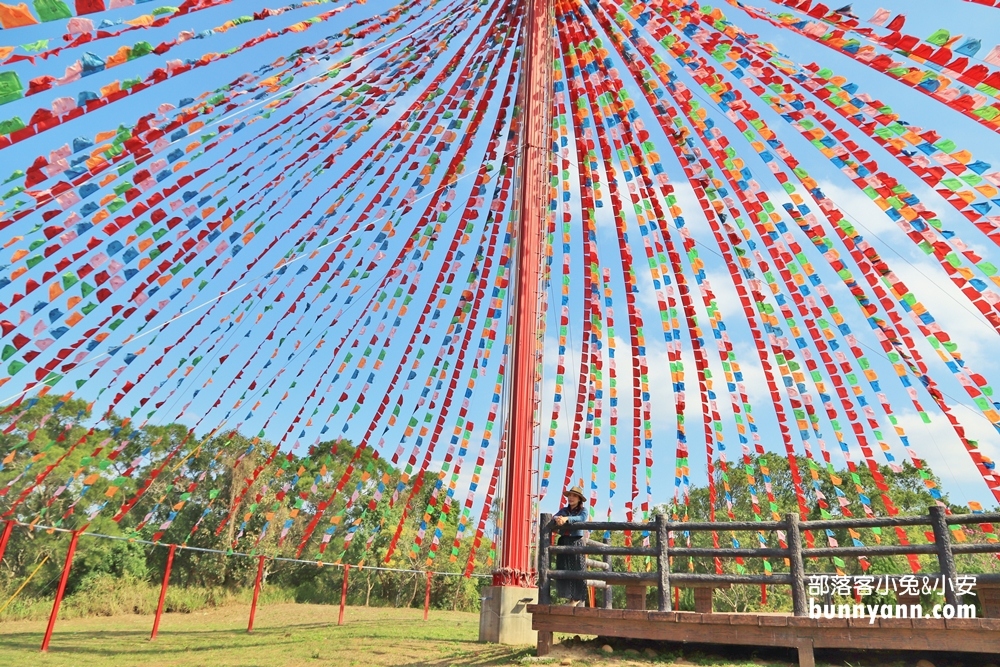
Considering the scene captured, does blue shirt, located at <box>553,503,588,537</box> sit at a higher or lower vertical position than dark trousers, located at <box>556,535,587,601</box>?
higher

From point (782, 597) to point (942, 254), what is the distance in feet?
49.5

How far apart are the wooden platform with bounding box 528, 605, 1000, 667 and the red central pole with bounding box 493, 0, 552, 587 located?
180cm

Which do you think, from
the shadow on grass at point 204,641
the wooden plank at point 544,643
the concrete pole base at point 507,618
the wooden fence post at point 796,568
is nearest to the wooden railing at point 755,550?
the wooden fence post at point 796,568

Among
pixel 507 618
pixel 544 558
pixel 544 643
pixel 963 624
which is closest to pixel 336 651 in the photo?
pixel 507 618

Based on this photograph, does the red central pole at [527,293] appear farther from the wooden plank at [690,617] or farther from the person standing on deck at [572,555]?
the wooden plank at [690,617]

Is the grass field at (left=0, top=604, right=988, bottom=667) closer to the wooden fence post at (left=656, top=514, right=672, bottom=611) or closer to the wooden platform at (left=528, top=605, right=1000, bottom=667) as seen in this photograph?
the wooden platform at (left=528, top=605, right=1000, bottom=667)

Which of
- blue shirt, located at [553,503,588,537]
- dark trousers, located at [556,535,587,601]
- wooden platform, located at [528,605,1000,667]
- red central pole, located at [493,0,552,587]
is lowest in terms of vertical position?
wooden platform, located at [528,605,1000,667]

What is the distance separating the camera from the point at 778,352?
423 inches

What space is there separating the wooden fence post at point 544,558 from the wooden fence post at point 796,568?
9.07 feet

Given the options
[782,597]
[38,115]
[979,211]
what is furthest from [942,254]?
[782,597]

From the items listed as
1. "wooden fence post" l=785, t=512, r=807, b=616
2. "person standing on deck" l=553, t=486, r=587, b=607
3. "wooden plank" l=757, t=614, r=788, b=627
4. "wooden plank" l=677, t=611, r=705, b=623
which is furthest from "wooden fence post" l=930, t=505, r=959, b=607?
"person standing on deck" l=553, t=486, r=587, b=607

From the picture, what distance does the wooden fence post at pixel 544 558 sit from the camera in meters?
7.91

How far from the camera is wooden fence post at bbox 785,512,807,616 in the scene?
668 cm

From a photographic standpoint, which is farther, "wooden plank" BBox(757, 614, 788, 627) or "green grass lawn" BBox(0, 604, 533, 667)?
"green grass lawn" BBox(0, 604, 533, 667)
